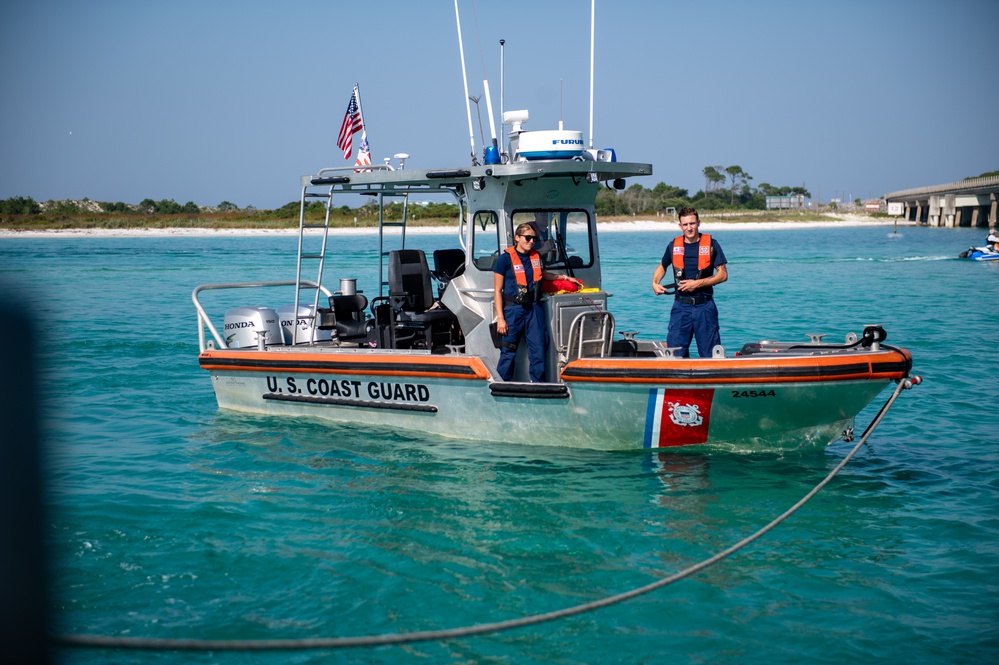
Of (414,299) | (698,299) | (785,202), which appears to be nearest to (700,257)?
(698,299)

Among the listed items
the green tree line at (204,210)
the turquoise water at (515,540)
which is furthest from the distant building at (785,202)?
the turquoise water at (515,540)

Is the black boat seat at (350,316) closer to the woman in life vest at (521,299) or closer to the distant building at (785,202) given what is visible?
the woman in life vest at (521,299)

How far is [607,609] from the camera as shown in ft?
17.5

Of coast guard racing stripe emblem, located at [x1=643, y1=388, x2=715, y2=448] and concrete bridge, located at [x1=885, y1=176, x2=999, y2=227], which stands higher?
concrete bridge, located at [x1=885, y1=176, x2=999, y2=227]

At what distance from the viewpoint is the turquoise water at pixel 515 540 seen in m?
5.02

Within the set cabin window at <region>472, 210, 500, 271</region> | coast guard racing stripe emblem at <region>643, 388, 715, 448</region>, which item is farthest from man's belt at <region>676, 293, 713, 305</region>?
cabin window at <region>472, 210, 500, 271</region>

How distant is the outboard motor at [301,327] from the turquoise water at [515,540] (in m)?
1.07

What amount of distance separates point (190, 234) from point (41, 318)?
291ft

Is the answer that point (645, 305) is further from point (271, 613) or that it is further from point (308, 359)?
point (271, 613)

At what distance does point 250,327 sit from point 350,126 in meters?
2.44

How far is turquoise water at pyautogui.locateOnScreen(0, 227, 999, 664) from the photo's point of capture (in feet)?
16.5

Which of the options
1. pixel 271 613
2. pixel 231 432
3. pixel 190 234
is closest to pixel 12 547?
pixel 271 613

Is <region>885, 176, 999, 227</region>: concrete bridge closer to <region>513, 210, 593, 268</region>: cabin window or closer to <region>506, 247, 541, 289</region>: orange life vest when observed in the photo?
<region>513, 210, 593, 268</region>: cabin window

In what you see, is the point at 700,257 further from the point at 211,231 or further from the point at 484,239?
the point at 211,231
